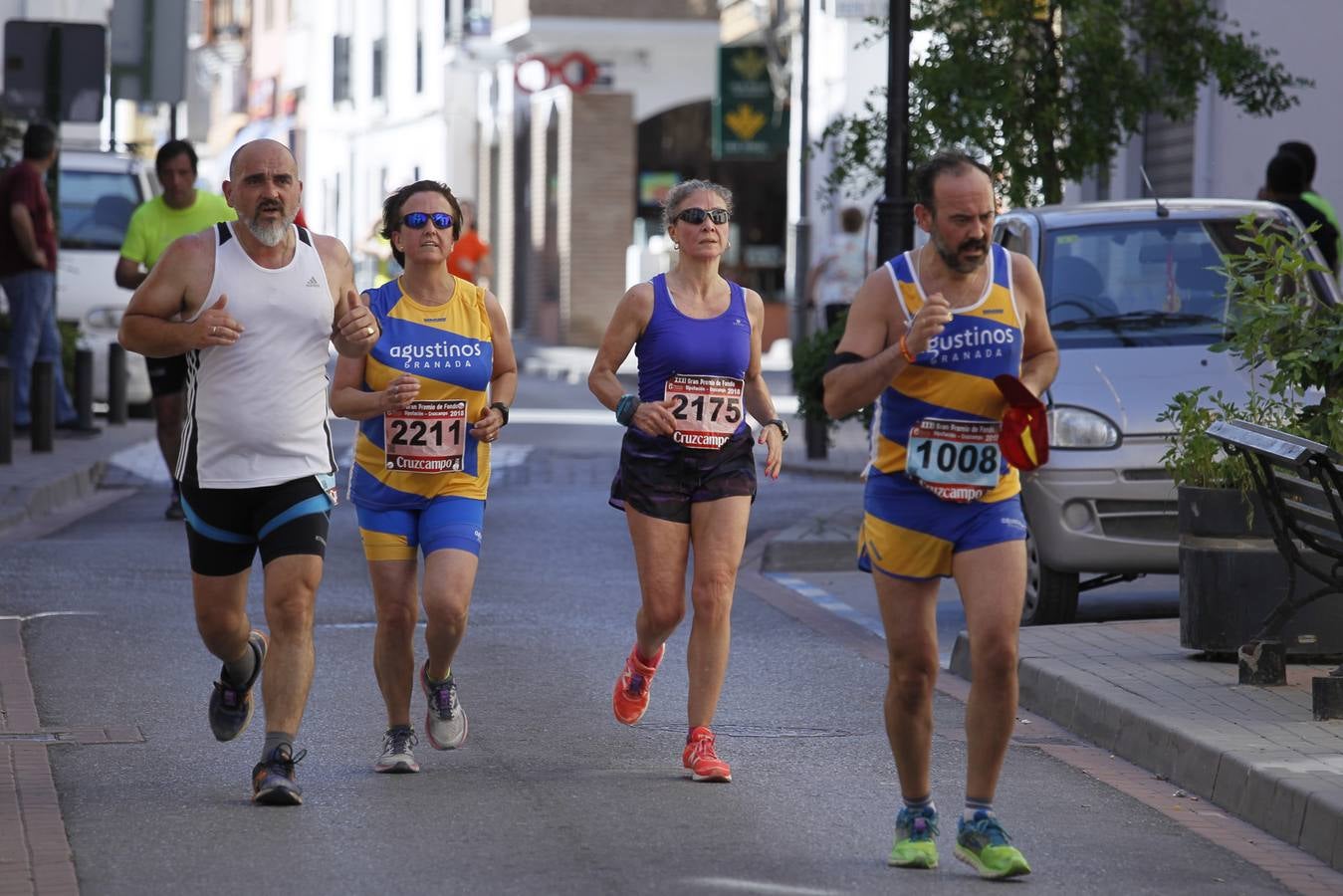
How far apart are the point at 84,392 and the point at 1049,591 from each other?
36.9 ft

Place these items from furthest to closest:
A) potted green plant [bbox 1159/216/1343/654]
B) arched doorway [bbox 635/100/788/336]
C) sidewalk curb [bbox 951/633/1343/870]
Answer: arched doorway [bbox 635/100/788/336]
potted green plant [bbox 1159/216/1343/654]
sidewalk curb [bbox 951/633/1343/870]

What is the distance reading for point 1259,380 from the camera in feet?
35.0

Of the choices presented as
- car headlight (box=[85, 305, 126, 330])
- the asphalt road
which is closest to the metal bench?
the asphalt road

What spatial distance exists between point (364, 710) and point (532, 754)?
1.03 metres

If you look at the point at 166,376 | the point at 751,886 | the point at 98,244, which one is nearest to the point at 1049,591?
the point at 751,886

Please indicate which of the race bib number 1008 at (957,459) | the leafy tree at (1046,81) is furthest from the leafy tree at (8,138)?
the race bib number 1008 at (957,459)

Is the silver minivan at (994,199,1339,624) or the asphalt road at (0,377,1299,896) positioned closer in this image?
the asphalt road at (0,377,1299,896)

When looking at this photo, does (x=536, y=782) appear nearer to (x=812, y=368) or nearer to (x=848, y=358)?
(x=848, y=358)

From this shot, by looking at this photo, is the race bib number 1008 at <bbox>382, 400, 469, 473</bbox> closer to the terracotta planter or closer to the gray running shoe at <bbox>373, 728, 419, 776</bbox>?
the gray running shoe at <bbox>373, 728, 419, 776</bbox>

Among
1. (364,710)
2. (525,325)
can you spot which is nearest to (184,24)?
(364,710)

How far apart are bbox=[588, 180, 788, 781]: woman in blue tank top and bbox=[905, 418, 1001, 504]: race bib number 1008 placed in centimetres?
136

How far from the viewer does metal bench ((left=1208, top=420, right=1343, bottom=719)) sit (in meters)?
8.30

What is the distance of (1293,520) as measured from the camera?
8.75 metres

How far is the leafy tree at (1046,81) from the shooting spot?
16.2 metres
